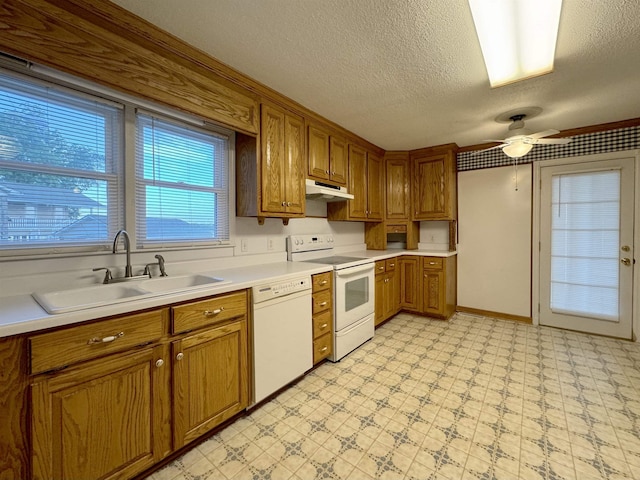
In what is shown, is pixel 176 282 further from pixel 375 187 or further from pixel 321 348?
pixel 375 187

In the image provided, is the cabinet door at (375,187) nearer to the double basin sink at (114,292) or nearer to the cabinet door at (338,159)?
the cabinet door at (338,159)

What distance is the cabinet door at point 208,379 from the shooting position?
4.87 ft

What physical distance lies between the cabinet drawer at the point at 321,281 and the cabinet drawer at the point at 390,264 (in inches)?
49.0

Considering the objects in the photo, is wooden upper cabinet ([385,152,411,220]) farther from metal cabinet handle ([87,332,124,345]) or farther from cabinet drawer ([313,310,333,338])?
metal cabinet handle ([87,332,124,345])

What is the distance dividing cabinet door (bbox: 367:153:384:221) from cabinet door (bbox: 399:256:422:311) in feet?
2.43

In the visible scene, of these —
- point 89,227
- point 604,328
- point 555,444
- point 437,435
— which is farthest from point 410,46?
point 604,328

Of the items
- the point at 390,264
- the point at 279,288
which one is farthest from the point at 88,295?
the point at 390,264

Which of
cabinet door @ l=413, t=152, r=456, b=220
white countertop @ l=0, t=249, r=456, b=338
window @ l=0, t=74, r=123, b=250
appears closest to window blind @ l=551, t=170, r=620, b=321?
cabinet door @ l=413, t=152, r=456, b=220

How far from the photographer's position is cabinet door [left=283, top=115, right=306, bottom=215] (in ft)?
8.20

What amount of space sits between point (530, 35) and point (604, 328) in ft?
11.1

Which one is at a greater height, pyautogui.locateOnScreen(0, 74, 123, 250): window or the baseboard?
pyautogui.locateOnScreen(0, 74, 123, 250): window

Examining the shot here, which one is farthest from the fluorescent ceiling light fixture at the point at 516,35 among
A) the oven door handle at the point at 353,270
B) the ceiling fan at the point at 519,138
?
the oven door handle at the point at 353,270

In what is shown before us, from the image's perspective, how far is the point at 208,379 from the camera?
5.29 feet

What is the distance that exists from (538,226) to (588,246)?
0.53m
